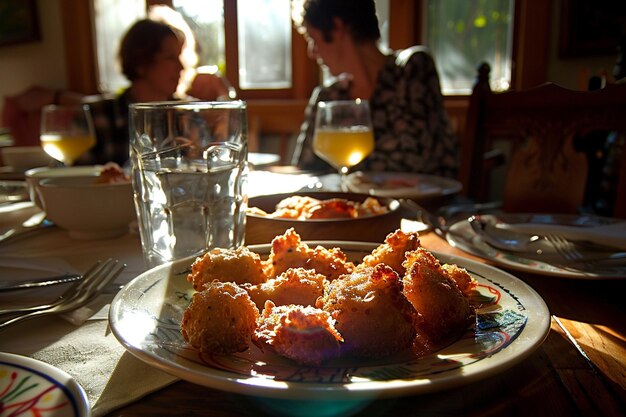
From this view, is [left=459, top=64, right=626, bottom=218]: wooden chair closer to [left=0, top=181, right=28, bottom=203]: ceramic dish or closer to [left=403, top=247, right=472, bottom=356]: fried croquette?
[left=403, top=247, right=472, bottom=356]: fried croquette

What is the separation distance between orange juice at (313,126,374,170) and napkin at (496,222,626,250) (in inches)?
36.1

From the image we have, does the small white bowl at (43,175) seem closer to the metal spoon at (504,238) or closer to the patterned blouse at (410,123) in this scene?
the metal spoon at (504,238)

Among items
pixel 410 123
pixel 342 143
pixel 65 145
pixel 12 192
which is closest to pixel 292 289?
pixel 12 192

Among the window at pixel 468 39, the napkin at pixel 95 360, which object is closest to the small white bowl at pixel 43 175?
the napkin at pixel 95 360

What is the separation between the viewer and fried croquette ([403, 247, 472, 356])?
449 mm

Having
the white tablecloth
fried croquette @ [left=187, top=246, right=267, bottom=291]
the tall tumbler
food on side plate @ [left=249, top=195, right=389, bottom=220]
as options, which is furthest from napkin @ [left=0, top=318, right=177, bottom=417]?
food on side plate @ [left=249, top=195, right=389, bottom=220]

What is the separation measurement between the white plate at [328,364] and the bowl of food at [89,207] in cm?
40

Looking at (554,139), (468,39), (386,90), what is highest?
(468,39)

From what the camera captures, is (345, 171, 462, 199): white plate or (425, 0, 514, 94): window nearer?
(345, 171, 462, 199): white plate

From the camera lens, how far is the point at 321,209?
803 millimetres

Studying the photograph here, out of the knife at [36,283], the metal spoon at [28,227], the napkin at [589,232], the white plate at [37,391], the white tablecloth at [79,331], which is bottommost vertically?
the white tablecloth at [79,331]

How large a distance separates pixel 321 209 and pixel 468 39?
338 centimetres

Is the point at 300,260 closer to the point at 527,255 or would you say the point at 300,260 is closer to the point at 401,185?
the point at 527,255

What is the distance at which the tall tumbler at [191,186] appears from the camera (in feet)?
2.39
